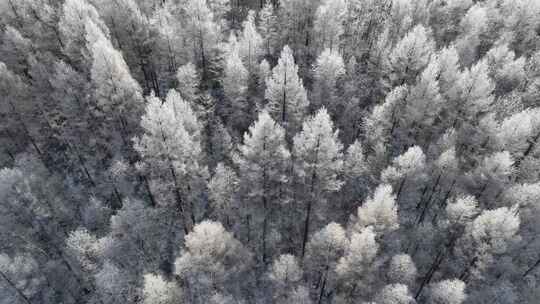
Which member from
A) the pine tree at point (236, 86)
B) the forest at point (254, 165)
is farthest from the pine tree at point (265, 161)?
the pine tree at point (236, 86)

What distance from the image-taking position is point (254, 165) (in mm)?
40125

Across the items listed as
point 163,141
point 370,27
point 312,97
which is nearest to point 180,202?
point 163,141

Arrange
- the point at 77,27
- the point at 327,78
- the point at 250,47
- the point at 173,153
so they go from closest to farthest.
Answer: the point at 173,153
the point at 77,27
the point at 327,78
the point at 250,47

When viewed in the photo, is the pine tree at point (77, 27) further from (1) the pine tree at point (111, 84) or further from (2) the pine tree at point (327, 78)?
(2) the pine tree at point (327, 78)

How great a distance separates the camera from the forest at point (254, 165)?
40.8m

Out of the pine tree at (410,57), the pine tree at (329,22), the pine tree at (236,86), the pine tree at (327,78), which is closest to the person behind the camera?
the pine tree at (236,86)

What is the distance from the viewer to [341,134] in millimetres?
56000

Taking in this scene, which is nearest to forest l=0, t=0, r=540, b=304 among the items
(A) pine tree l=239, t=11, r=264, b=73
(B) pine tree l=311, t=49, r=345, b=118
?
(A) pine tree l=239, t=11, r=264, b=73

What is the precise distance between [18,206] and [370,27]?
55.4 metres

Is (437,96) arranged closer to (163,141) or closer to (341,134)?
(341,134)

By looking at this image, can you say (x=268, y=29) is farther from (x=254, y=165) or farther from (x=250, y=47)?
(x=254, y=165)

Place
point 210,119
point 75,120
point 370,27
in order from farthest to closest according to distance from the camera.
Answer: point 370,27
point 210,119
point 75,120

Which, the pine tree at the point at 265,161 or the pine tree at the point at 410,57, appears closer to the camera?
the pine tree at the point at 265,161

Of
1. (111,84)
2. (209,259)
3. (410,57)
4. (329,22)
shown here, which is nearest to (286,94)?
(329,22)
